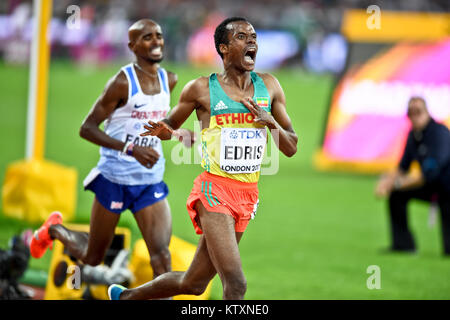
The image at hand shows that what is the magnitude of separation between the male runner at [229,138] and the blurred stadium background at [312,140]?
243 cm

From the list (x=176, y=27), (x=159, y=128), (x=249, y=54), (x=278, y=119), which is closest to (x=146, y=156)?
(x=159, y=128)

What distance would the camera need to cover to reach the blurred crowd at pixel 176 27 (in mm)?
32969

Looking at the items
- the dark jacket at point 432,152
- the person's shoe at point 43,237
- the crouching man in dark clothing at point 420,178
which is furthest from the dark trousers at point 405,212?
the person's shoe at point 43,237

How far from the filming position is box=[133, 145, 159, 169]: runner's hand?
6832 millimetres

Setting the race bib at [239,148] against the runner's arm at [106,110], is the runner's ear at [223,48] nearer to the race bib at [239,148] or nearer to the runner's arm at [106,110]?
the race bib at [239,148]

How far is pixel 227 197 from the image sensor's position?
598 centimetres

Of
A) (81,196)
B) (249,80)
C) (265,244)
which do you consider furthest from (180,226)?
(249,80)

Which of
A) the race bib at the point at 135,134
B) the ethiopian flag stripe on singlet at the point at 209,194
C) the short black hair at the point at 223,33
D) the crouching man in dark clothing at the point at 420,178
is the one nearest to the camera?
the ethiopian flag stripe on singlet at the point at 209,194

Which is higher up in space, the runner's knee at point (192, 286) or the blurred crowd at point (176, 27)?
the blurred crowd at point (176, 27)

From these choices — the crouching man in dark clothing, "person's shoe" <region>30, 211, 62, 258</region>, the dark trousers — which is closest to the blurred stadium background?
the dark trousers

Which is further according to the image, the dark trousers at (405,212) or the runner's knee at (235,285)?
the dark trousers at (405,212)
